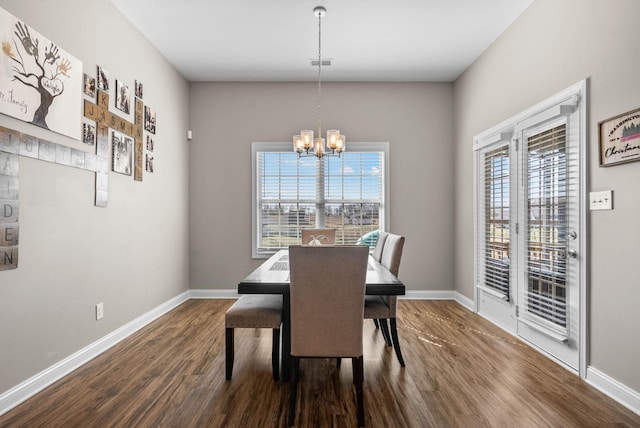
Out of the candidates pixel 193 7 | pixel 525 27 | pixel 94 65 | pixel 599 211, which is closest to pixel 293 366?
pixel 599 211

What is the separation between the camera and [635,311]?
2137 millimetres

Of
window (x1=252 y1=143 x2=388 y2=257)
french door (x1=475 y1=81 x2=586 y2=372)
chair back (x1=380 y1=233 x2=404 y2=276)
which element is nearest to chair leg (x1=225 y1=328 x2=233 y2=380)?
chair back (x1=380 y1=233 x2=404 y2=276)

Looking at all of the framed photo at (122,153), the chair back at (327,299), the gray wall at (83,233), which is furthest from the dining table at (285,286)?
the framed photo at (122,153)

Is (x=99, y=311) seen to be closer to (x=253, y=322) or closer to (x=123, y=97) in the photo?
(x=253, y=322)

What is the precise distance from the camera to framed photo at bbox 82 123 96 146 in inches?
111

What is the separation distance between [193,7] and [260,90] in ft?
5.92

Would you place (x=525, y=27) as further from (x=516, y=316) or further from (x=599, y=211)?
(x=516, y=316)

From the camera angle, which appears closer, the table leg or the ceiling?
the table leg

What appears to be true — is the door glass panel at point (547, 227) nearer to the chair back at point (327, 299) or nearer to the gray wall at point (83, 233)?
the chair back at point (327, 299)

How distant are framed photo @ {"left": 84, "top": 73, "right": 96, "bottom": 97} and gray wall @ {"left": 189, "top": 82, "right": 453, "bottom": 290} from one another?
2.11m

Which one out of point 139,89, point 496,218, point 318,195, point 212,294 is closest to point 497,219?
point 496,218

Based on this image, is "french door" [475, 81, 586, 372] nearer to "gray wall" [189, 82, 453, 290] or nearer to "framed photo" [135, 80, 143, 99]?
"gray wall" [189, 82, 453, 290]

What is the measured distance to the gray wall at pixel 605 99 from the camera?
2162 mm

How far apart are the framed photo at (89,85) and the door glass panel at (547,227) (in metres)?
3.73
